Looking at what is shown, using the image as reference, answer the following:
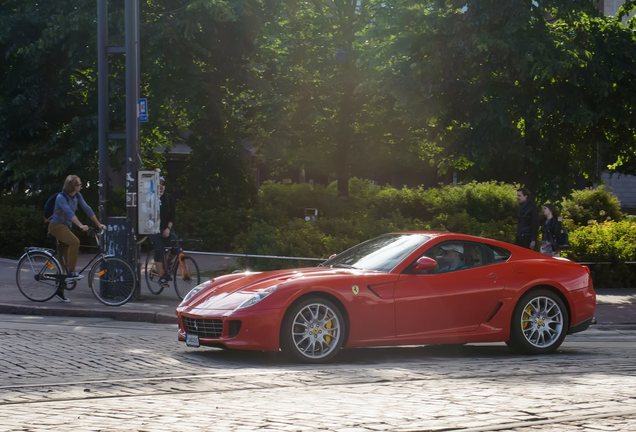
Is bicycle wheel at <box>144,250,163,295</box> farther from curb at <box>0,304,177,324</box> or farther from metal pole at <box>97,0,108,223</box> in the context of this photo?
curb at <box>0,304,177,324</box>

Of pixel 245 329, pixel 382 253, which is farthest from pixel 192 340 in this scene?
pixel 382 253

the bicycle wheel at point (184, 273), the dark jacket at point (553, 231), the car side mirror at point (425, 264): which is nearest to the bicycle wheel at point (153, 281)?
the bicycle wheel at point (184, 273)

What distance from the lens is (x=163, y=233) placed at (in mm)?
18359

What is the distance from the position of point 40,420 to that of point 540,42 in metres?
16.5

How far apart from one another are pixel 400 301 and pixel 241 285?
159 centimetres

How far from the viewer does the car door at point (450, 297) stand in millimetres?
11602

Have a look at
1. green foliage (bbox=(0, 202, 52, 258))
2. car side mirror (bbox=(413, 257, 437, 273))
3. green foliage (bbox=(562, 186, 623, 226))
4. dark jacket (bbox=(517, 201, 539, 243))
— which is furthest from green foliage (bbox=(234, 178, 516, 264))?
car side mirror (bbox=(413, 257, 437, 273))

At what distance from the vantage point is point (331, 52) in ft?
134

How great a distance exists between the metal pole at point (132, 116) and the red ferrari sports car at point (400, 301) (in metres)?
5.58

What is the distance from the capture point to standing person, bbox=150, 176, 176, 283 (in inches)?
707

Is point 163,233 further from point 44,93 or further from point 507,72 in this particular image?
point 44,93

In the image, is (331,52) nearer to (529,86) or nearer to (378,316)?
(529,86)

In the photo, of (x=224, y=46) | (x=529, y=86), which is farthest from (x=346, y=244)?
(x=224, y=46)

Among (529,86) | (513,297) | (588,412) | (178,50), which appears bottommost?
(588,412)
